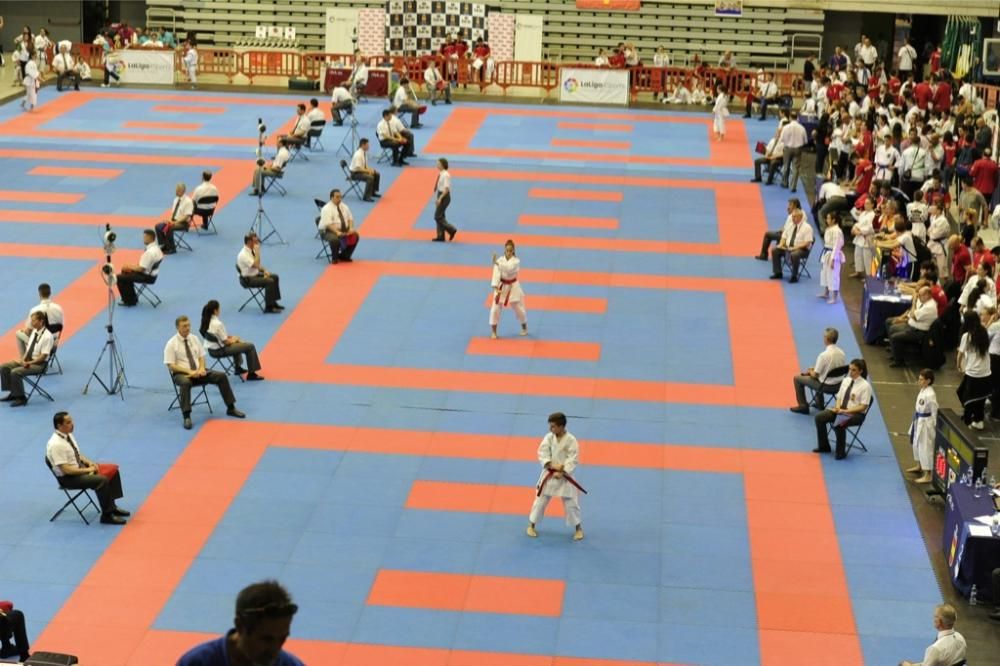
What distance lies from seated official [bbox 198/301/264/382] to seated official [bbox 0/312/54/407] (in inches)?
92.0

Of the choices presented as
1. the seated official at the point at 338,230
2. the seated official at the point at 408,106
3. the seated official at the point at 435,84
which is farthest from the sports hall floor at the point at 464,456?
the seated official at the point at 435,84

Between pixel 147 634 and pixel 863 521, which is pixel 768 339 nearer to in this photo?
pixel 863 521

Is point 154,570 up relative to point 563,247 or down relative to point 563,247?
down

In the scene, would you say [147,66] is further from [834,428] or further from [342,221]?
[834,428]

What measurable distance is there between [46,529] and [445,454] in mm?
5460

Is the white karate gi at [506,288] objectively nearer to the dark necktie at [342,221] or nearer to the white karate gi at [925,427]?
the dark necktie at [342,221]

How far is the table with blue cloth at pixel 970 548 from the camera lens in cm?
1555

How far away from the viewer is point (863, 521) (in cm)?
1795

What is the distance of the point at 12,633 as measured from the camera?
46.5ft

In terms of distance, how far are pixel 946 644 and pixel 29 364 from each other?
13942 mm

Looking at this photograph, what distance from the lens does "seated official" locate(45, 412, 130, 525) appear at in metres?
17.0

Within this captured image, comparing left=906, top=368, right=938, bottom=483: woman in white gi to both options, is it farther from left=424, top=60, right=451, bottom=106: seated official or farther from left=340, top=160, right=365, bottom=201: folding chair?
left=424, top=60, right=451, bottom=106: seated official

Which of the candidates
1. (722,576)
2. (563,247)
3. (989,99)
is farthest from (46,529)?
(989,99)

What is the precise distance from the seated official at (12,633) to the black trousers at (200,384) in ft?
20.3
